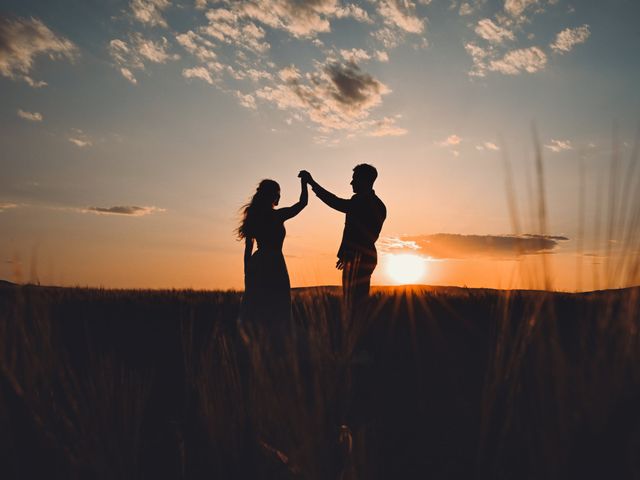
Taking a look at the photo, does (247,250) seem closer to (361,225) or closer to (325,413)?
(361,225)

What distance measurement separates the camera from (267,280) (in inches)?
266

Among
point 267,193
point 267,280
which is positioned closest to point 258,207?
point 267,193

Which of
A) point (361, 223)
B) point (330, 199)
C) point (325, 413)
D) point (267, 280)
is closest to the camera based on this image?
point (325, 413)

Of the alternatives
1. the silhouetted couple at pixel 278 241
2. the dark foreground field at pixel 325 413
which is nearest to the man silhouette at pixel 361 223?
the silhouetted couple at pixel 278 241

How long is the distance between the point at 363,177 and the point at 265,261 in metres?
1.81

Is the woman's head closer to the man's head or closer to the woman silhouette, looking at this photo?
the woman silhouette

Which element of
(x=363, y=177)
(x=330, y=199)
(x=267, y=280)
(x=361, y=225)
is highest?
(x=363, y=177)

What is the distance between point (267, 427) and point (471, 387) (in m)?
2.99

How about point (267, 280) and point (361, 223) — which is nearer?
point (267, 280)

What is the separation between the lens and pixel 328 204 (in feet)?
23.5

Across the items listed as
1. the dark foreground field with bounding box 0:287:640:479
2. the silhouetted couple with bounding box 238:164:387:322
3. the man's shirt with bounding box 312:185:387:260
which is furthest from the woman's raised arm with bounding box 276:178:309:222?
the dark foreground field with bounding box 0:287:640:479

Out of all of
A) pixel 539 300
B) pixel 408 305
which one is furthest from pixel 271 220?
pixel 539 300

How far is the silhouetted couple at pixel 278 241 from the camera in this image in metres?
6.77

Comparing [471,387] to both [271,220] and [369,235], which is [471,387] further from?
[271,220]
